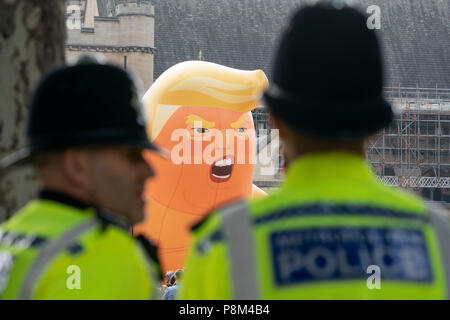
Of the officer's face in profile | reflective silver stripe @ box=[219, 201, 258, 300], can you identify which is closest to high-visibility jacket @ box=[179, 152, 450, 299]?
reflective silver stripe @ box=[219, 201, 258, 300]

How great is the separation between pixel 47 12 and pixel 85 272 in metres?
1.36

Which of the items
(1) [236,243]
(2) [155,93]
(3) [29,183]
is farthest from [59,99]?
(2) [155,93]

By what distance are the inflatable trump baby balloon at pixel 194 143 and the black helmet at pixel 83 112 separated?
873 cm

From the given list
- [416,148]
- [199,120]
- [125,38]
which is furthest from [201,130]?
[416,148]

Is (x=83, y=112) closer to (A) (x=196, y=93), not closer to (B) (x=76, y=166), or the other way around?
(B) (x=76, y=166)

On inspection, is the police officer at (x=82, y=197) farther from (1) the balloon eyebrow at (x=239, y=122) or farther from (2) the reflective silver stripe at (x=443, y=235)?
(1) the balloon eyebrow at (x=239, y=122)

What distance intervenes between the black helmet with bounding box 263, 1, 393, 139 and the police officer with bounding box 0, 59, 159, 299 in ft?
1.09

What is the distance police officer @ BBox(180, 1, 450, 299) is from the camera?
1.56m

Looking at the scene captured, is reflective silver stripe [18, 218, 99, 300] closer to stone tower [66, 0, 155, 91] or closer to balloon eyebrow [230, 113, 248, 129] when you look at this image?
balloon eyebrow [230, 113, 248, 129]

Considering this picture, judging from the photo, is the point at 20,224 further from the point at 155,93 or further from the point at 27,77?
the point at 155,93

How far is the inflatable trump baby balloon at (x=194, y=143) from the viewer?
10719 millimetres

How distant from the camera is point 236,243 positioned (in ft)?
5.11

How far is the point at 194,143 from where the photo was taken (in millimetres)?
10844
